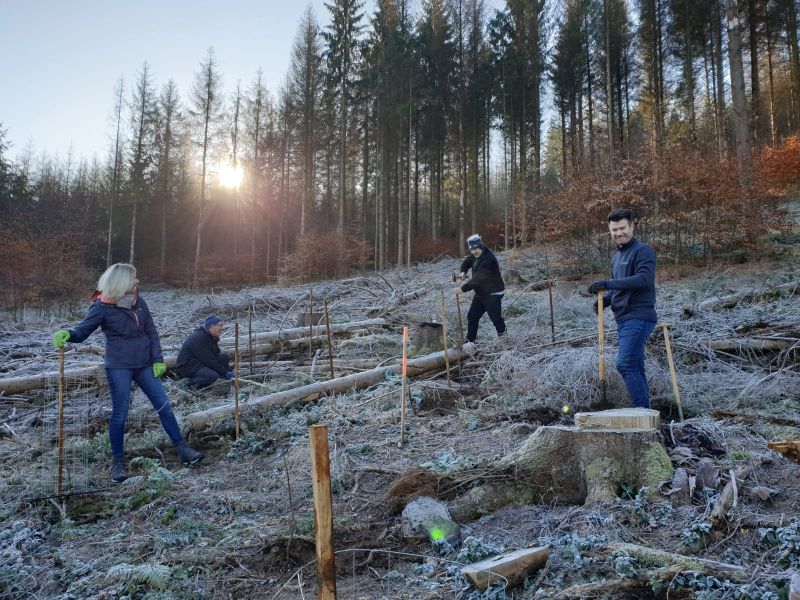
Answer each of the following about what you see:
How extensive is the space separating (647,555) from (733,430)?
2.01 metres

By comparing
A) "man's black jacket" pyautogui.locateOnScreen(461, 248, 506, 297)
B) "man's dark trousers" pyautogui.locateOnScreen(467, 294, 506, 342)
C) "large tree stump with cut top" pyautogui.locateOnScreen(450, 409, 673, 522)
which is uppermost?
"man's black jacket" pyautogui.locateOnScreen(461, 248, 506, 297)

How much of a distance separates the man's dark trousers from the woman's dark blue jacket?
4222mm

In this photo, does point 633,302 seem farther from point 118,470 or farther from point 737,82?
point 737,82

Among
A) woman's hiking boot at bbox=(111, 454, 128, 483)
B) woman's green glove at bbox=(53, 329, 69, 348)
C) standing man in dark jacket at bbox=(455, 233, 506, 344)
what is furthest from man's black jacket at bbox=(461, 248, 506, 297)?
woman's green glove at bbox=(53, 329, 69, 348)

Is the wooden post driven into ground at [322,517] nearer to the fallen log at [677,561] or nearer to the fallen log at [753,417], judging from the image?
the fallen log at [677,561]

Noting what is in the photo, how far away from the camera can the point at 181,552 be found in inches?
117

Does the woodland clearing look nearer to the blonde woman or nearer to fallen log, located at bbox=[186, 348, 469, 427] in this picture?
fallen log, located at bbox=[186, 348, 469, 427]

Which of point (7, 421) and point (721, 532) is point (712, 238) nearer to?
point (721, 532)

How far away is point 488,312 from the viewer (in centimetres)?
701

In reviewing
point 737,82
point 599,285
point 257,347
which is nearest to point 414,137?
point 737,82

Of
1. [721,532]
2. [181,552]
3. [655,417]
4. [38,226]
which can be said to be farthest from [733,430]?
[38,226]

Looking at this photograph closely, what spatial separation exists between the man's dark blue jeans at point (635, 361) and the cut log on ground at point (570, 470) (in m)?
0.79

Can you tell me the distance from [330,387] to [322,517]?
4.32 meters

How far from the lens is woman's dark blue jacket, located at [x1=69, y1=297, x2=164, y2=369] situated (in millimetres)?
4227
